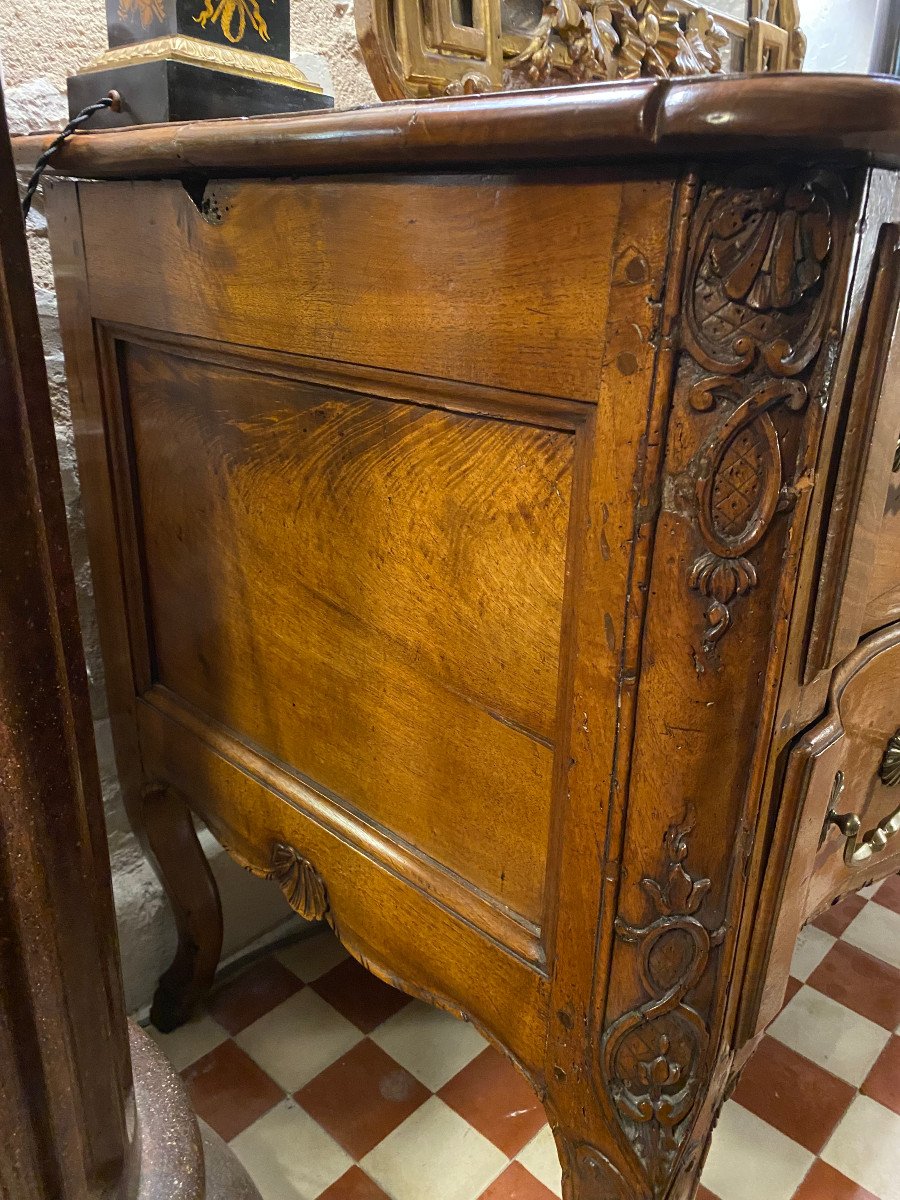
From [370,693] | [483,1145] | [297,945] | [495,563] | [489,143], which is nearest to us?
[489,143]

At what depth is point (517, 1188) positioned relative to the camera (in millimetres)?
941

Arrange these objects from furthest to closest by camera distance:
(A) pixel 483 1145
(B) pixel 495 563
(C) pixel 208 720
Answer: (A) pixel 483 1145
(C) pixel 208 720
(B) pixel 495 563

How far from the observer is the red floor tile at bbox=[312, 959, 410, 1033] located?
116 cm

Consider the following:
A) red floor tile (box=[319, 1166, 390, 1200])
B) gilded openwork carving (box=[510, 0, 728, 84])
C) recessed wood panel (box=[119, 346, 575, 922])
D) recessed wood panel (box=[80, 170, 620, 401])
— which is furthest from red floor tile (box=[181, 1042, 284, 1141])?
gilded openwork carving (box=[510, 0, 728, 84])

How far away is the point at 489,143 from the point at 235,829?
0.63 meters

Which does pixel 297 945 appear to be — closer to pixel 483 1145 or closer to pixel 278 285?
pixel 483 1145

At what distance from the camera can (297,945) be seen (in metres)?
1.28

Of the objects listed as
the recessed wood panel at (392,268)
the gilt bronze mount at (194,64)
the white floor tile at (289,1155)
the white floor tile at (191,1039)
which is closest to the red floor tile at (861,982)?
the white floor tile at (289,1155)

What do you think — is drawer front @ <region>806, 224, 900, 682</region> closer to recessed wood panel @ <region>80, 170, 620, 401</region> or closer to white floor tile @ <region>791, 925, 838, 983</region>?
recessed wood panel @ <region>80, 170, 620, 401</region>

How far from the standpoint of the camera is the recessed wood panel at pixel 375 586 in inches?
20.6

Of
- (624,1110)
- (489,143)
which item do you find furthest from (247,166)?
(624,1110)

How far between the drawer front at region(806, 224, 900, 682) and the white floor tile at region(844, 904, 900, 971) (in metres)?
1.04

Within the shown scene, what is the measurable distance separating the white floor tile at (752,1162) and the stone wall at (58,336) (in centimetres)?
62

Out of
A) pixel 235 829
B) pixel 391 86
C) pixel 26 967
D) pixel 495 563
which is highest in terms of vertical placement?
pixel 391 86
